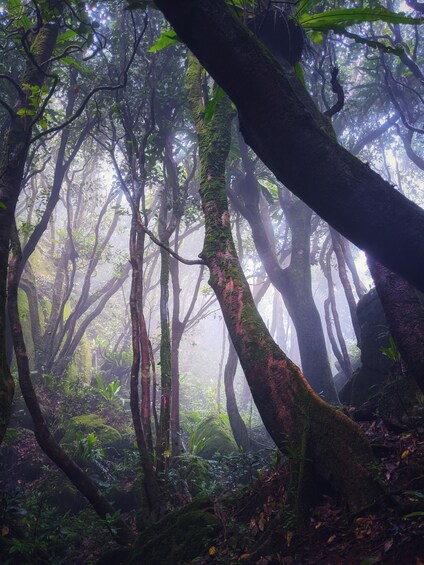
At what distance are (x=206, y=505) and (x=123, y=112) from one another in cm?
634

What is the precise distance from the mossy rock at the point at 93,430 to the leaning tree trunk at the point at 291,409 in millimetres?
6978

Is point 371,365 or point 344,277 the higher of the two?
point 344,277

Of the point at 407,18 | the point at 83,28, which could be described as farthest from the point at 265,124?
the point at 83,28

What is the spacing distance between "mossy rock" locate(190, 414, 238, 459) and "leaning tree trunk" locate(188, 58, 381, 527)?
5975 mm

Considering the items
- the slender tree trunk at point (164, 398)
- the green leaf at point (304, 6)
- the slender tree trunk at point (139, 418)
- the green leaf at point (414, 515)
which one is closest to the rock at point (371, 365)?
the slender tree trunk at point (164, 398)

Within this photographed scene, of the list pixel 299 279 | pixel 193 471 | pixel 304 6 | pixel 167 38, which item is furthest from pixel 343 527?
pixel 299 279

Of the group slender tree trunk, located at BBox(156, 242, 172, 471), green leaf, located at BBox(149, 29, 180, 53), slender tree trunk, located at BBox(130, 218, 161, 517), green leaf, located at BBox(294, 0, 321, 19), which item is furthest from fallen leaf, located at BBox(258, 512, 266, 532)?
green leaf, located at BBox(294, 0, 321, 19)

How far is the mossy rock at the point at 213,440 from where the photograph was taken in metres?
9.67

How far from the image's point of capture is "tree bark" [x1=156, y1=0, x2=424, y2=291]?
6.01 feet

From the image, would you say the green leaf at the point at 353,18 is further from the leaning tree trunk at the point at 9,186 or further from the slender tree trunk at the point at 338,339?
the slender tree trunk at the point at 338,339

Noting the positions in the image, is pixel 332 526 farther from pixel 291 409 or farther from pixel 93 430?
pixel 93 430

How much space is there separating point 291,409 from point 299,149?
8.26 ft

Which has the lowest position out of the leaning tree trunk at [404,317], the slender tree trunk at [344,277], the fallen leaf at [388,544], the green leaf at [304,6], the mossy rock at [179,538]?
the fallen leaf at [388,544]

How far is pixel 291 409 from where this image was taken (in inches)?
142
